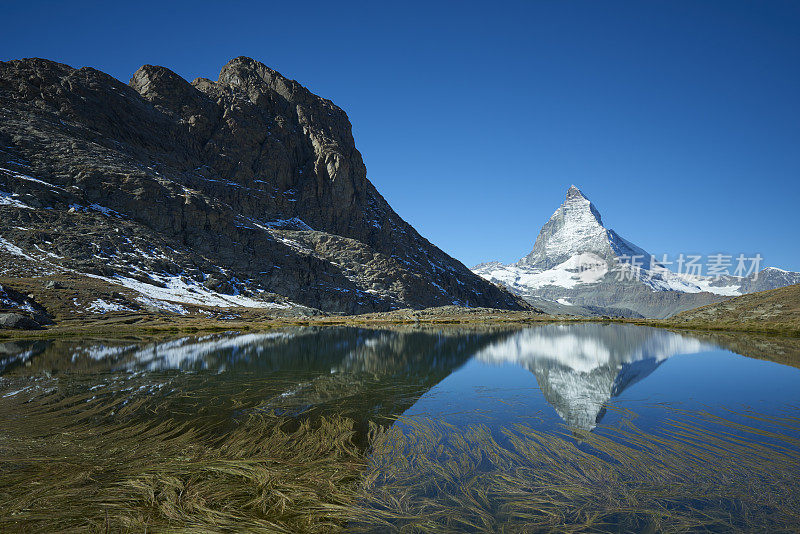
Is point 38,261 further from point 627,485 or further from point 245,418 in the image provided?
point 627,485

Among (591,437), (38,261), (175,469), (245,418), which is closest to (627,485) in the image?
(591,437)

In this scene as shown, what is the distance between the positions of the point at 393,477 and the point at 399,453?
1666 mm

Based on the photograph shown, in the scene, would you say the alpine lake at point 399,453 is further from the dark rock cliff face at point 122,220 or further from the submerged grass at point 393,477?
the dark rock cliff face at point 122,220

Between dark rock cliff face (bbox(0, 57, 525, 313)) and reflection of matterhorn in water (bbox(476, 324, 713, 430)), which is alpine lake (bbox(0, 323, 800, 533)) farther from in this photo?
dark rock cliff face (bbox(0, 57, 525, 313))

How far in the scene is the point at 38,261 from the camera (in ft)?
368

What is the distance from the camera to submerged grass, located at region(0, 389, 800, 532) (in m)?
7.42

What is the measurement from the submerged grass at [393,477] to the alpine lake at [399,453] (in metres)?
0.05

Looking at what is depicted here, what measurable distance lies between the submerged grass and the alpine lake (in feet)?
0.17

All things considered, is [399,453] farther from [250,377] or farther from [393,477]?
[250,377]

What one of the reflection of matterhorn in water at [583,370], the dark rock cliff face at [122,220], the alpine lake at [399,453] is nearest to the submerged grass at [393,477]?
the alpine lake at [399,453]

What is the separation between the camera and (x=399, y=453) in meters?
11.1

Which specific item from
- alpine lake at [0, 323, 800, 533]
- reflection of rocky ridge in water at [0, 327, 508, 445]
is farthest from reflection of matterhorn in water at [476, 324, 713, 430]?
reflection of rocky ridge in water at [0, 327, 508, 445]

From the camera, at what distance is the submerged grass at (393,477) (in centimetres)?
742

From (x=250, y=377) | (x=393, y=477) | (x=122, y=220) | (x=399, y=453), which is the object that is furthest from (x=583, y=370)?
(x=122, y=220)
